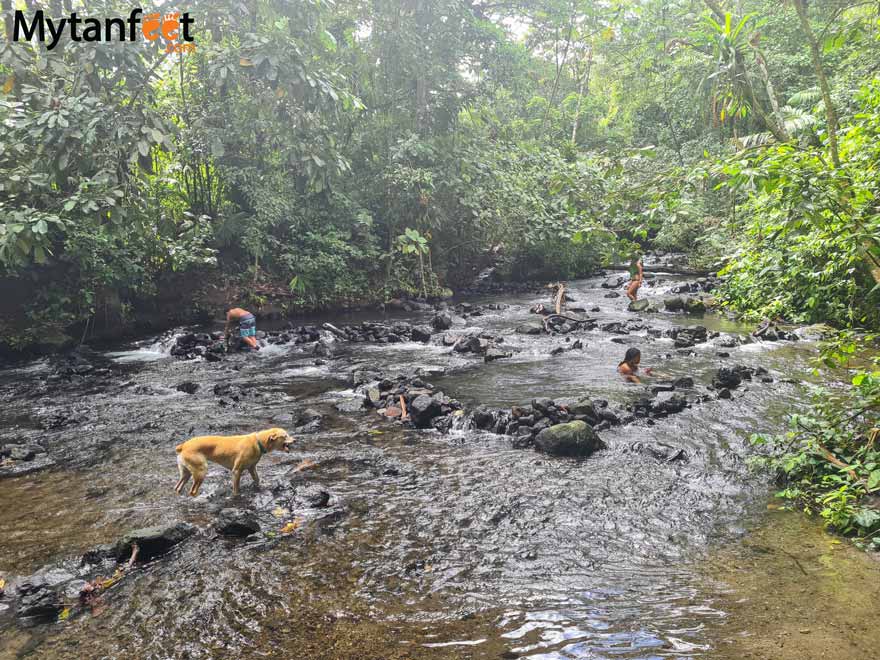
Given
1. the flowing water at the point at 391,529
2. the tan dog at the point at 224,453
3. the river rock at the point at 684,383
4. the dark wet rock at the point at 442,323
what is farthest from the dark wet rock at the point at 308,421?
the dark wet rock at the point at 442,323

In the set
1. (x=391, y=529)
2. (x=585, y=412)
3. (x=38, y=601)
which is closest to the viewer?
(x=38, y=601)

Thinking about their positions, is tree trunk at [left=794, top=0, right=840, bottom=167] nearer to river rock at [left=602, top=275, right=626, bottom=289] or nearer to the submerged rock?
the submerged rock

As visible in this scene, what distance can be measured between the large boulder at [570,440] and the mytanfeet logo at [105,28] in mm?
9030

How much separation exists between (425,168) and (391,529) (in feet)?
57.8

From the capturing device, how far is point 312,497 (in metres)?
5.72

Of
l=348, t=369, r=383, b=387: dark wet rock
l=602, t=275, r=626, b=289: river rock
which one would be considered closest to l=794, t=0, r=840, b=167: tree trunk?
l=348, t=369, r=383, b=387: dark wet rock

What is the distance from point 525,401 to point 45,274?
482 inches

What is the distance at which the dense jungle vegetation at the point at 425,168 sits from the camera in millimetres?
5535

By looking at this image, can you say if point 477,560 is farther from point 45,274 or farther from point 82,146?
point 45,274

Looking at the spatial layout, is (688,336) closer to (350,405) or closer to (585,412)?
(585,412)

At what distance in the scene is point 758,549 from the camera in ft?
14.9

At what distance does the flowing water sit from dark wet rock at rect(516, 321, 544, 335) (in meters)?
5.07

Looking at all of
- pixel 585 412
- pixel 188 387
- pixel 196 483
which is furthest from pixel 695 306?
pixel 196 483

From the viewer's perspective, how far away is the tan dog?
565 cm
